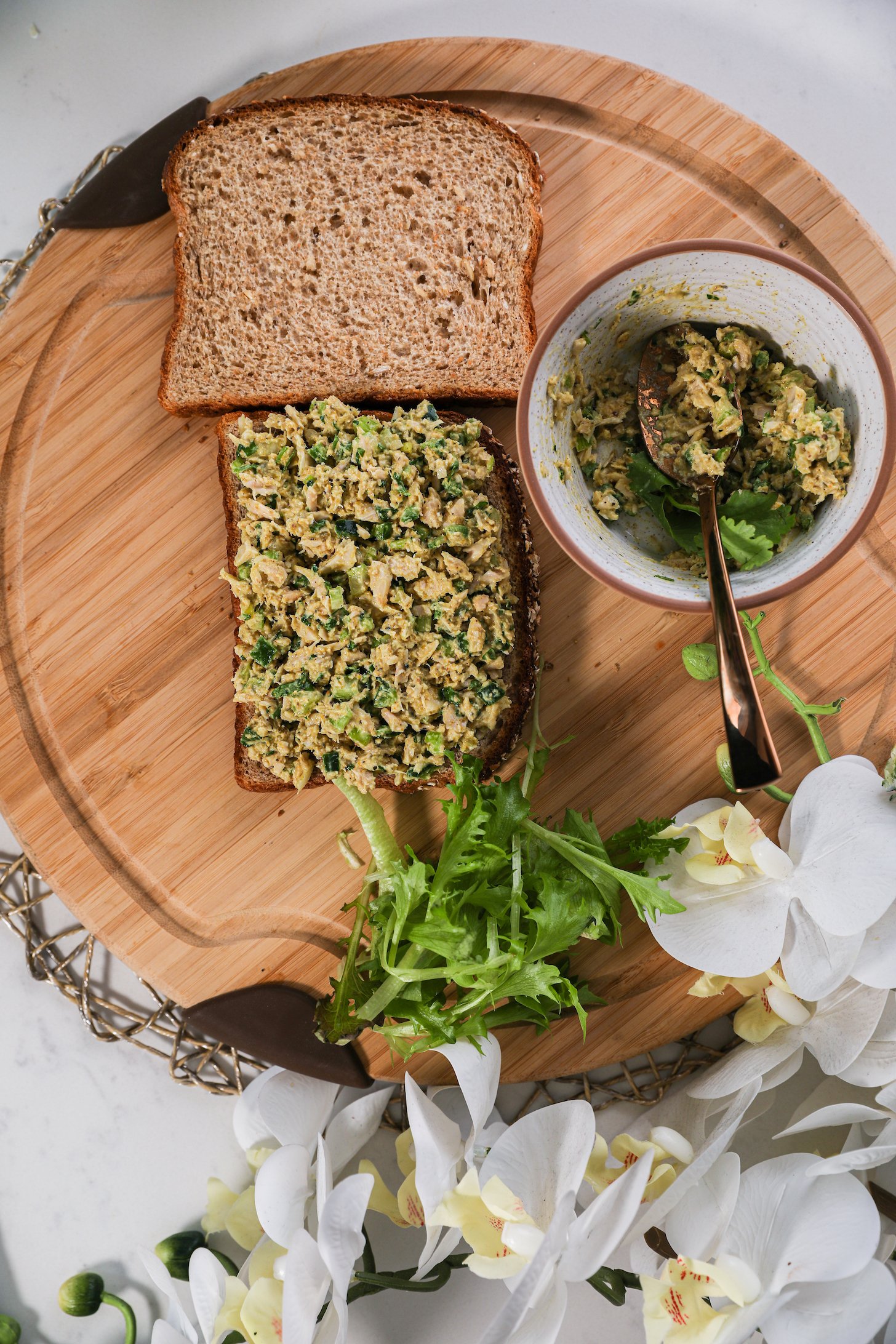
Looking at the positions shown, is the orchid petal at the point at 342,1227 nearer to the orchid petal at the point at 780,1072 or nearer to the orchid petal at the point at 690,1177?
the orchid petal at the point at 690,1177

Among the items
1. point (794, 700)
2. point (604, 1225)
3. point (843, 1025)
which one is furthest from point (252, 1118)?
point (794, 700)

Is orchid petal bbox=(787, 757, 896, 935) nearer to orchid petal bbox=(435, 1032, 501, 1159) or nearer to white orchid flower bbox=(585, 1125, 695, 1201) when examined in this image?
white orchid flower bbox=(585, 1125, 695, 1201)

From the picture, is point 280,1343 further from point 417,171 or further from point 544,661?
point 417,171

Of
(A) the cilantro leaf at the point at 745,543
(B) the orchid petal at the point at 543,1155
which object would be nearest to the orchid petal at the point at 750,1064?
(B) the orchid petal at the point at 543,1155

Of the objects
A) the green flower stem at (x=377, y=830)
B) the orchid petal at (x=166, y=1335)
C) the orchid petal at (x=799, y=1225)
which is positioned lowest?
the orchid petal at (x=799, y=1225)

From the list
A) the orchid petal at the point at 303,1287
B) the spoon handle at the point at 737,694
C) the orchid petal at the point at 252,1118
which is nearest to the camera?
the spoon handle at the point at 737,694

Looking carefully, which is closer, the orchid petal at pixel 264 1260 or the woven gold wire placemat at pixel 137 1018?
the orchid petal at pixel 264 1260

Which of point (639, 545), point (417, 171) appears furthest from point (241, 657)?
point (417, 171)

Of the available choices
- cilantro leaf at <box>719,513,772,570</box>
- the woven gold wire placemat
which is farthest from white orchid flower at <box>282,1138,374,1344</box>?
cilantro leaf at <box>719,513,772,570</box>
